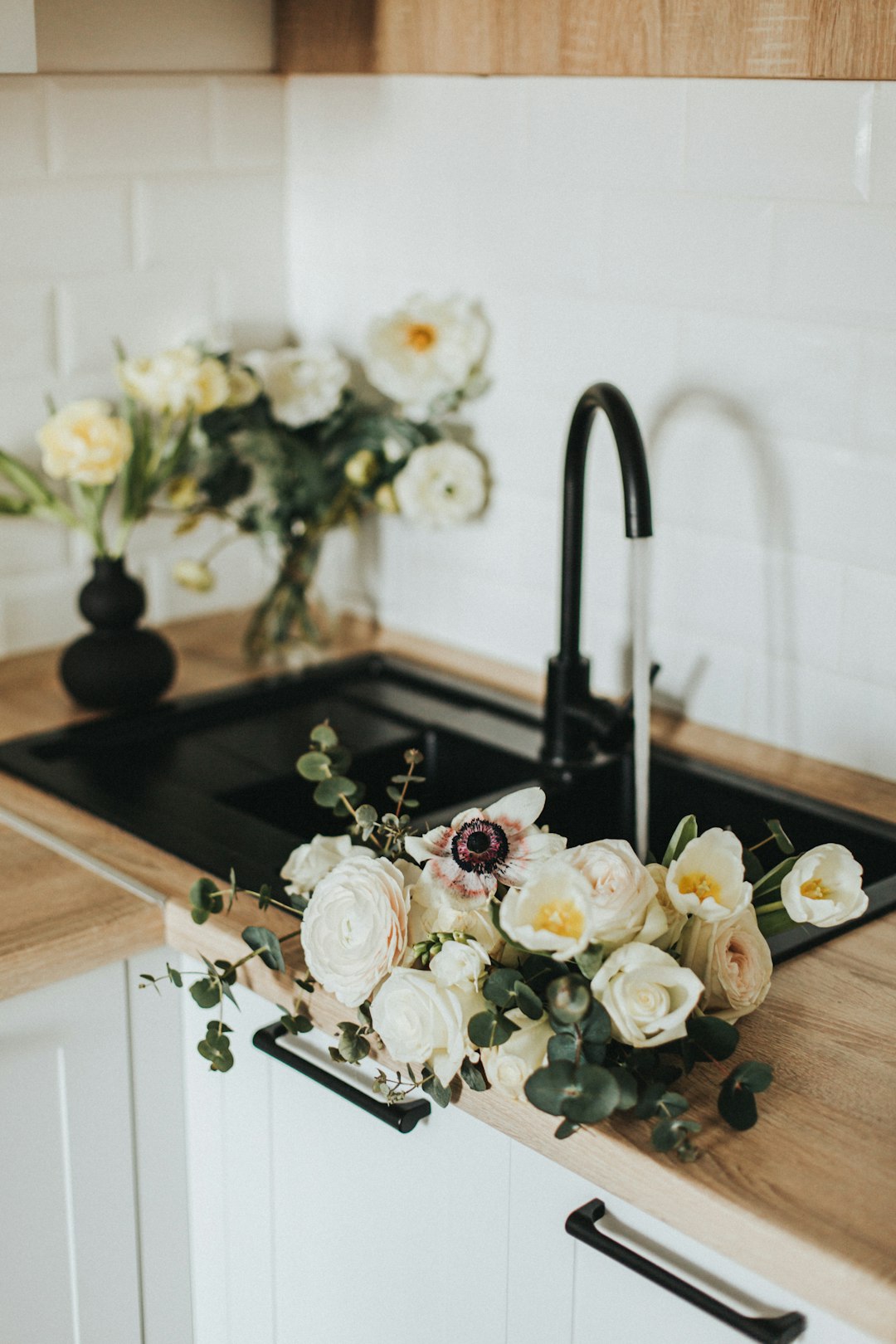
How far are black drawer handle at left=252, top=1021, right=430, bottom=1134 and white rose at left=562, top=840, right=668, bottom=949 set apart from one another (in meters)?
0.22

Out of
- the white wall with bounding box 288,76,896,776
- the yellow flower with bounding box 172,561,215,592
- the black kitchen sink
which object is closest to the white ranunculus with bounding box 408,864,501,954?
the black kitchen sink

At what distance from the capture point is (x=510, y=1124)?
1.02m

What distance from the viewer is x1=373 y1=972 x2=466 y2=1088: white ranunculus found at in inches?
38.8

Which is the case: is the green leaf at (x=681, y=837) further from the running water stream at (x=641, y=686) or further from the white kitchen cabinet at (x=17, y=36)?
the white kitchen cabinet at (x=17, y=36)

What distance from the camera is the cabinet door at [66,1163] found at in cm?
123

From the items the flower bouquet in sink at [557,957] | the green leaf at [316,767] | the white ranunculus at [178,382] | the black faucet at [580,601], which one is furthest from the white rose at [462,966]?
the white ranunculus at [178,382]

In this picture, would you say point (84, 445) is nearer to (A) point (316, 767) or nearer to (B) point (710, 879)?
(A) point (316, 767)

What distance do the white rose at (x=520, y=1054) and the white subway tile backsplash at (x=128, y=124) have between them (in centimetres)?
120

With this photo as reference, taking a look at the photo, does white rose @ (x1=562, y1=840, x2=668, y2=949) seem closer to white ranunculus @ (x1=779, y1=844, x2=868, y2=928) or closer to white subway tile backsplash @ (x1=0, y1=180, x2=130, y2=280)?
white ranunculus @ (x1=779, y1=844, x2=868, y2=928)

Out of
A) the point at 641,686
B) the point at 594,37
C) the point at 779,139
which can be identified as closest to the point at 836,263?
the point at 779,139

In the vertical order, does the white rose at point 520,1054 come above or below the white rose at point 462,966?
below

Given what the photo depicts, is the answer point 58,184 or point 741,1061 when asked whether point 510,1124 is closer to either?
point 741,1061

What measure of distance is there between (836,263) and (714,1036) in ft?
2.59

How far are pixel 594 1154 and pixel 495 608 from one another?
0.99 m
